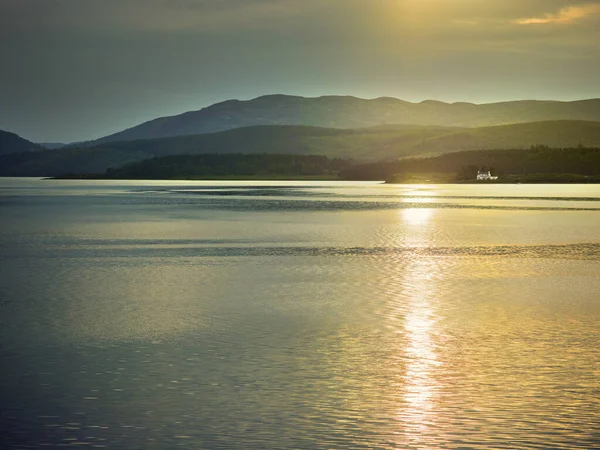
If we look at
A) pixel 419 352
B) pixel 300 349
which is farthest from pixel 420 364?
pixel 300 349

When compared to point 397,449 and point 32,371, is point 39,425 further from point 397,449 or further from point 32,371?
point 397,449

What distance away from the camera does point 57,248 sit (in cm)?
4575

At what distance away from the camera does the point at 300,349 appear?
19.6 metres

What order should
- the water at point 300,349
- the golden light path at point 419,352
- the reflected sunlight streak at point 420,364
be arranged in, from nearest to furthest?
the water at point 300,349, the golden light path at point 419,352, the reflected sunlight streak at point 420,364

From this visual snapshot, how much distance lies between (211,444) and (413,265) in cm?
2490

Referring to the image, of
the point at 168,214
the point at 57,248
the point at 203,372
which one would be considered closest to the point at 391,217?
the point at 168,214

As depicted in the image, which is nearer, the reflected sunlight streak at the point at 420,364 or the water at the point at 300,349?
the water at the point at 300,349

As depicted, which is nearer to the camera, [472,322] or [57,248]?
[472,322]

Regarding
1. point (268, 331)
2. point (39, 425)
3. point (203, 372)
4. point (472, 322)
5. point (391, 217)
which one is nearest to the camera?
point (39, 425)

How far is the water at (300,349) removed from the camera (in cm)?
1383

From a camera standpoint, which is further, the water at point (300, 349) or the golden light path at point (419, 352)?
the golden light path at point (419, 352)

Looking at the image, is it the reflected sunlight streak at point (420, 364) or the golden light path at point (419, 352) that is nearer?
the golden light path at point (419, 352)

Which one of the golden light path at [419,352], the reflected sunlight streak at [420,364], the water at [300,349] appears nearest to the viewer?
the water at [300,349]

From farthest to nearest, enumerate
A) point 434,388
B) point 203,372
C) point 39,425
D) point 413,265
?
point 413,265 < point 203,372 < point 434,388 < point 39,425
